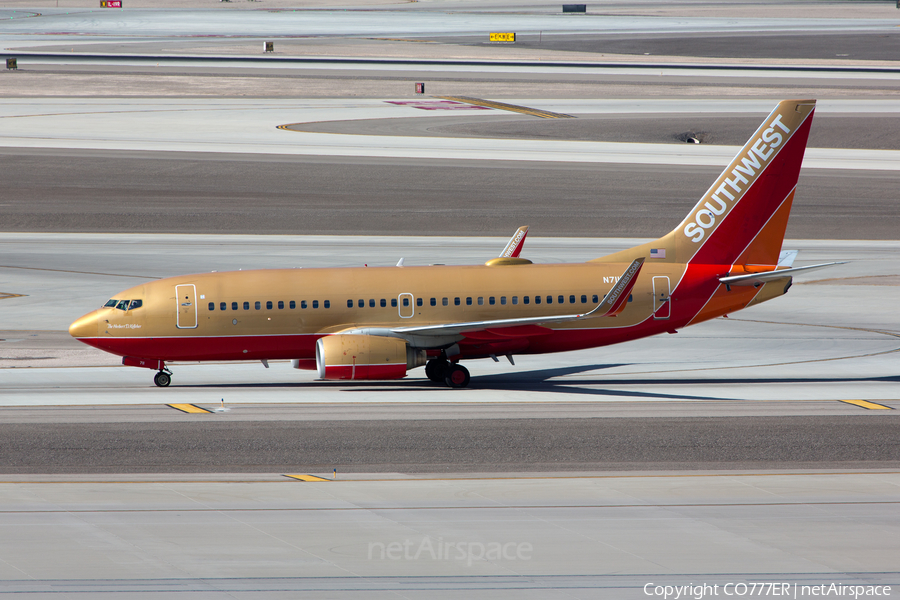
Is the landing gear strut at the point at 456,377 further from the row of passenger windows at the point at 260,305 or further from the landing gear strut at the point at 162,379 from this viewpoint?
the landing gear strut at the point at 162,379

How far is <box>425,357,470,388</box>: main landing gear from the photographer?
36.2 m

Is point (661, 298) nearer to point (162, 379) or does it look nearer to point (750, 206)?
point (750, 206)

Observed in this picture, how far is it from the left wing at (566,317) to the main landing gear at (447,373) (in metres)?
1.57

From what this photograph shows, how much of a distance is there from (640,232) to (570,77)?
5741 cm

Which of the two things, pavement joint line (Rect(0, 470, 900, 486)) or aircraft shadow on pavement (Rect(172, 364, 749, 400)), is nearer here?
pavement joint line (Rect(0, 470, 900, 486))

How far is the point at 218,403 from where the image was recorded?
3306 cm

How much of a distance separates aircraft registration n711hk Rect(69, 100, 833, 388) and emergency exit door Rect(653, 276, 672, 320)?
0.04 m

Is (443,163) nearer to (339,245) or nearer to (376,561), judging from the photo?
(339,245)

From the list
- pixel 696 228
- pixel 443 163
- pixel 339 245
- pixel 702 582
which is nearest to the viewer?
pixel 702 582

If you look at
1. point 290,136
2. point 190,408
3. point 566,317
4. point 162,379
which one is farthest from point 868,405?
point 290,136

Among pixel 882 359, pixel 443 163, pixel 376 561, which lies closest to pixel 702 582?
pixel 376 561

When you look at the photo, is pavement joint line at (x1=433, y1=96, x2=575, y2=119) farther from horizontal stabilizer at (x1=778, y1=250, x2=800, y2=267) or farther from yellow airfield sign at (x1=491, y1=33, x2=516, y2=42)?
yellow airfield sign at (x1=491, y1=33, x2=516, y2=42)

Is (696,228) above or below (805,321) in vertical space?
above

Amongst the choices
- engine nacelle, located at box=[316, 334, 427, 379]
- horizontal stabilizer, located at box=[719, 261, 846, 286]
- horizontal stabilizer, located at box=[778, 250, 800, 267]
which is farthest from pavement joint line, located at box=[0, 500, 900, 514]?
horizontal stabilizer, located at box=[778, 250, 800, 267]
